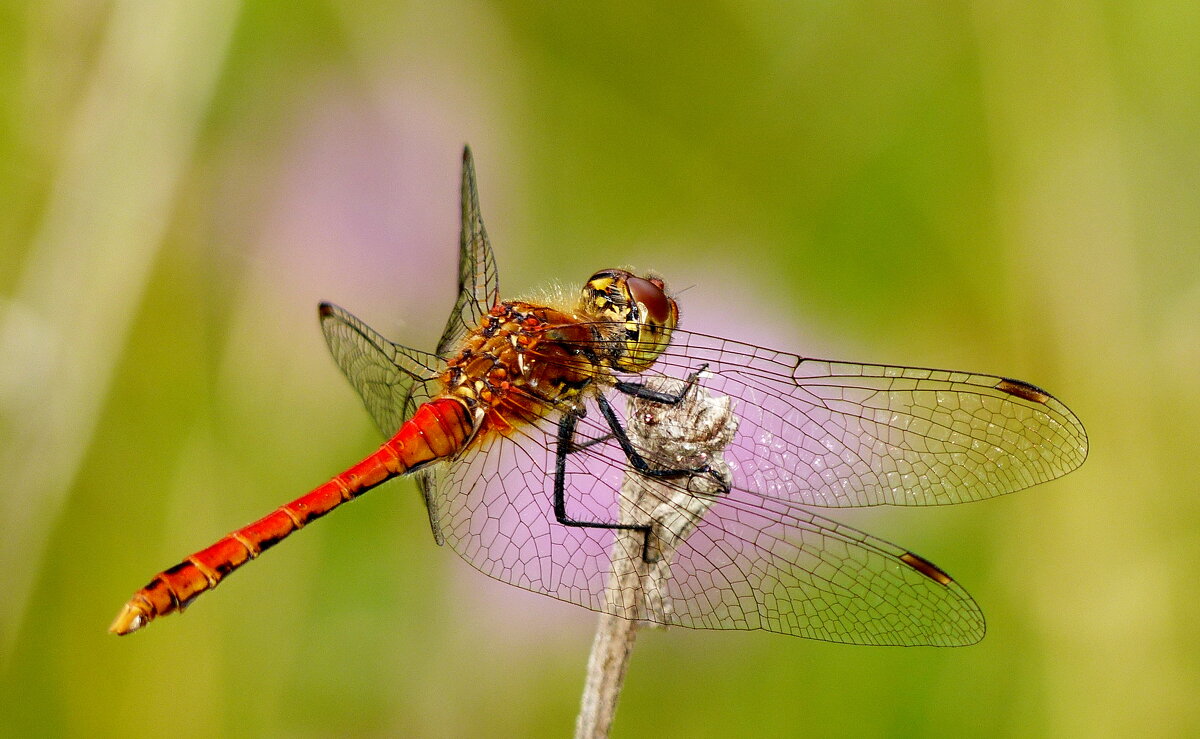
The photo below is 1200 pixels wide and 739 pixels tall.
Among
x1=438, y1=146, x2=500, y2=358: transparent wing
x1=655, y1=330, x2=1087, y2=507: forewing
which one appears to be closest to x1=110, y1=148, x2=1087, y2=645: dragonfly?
x1=655, y1=330, x2=1087, y2=507: forewing

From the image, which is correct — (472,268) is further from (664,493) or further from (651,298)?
(664,493)

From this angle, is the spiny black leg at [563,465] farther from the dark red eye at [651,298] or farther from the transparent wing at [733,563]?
the dark red eye at [651,298]

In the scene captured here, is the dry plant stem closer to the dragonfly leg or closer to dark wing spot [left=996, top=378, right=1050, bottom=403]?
the dragonfly leg

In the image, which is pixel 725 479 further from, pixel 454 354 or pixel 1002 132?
pixel 1002 132

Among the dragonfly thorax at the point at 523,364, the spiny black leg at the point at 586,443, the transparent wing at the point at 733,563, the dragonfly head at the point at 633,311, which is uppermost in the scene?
the dragonfly head at the point at 633,311

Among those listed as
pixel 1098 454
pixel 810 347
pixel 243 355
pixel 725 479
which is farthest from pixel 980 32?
pixel 243 355

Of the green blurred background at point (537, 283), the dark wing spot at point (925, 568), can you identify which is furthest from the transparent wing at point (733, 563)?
the green blurred background at point (537, 283)

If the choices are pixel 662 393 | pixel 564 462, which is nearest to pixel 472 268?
pixel 564 462
